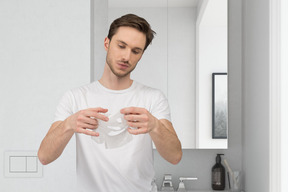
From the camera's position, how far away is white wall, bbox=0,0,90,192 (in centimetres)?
175

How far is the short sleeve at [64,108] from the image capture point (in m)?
1.30

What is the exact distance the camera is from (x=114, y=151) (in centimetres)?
136

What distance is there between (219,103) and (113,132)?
0.86 meters

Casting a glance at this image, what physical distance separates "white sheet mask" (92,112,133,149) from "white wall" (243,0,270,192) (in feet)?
2.09

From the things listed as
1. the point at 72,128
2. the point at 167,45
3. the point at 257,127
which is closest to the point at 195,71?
the point at 167,45

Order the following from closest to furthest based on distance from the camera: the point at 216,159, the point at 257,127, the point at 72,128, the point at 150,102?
the point at 72,128, the point at 150,102, the point at 257,127, the point at 216,159

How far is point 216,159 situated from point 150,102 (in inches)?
29.5

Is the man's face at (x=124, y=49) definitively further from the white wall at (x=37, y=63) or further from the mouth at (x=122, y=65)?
the white wall at (x=37, y=63)

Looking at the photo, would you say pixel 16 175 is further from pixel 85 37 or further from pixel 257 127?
pixel 257 127

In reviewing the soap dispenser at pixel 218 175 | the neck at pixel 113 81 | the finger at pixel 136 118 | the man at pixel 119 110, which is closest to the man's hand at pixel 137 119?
the finger at pixel 136 118

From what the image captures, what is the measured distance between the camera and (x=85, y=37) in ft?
5.77

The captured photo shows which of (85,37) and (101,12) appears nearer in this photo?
(85,37)

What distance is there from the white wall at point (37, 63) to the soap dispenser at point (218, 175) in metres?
0.79

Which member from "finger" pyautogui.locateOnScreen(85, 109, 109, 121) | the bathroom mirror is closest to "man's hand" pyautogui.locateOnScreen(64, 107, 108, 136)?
"finger" pyautogui.locateOnScreen(85, 109, 109, 121)
